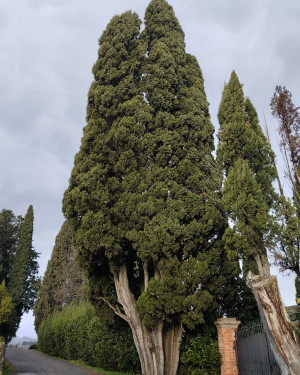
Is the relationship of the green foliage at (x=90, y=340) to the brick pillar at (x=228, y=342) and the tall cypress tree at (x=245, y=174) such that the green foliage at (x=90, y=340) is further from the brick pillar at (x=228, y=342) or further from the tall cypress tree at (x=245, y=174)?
the tall cypress tree at (x=245, y=174)

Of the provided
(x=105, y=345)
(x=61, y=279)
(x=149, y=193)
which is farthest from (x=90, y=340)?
(x=61, y=279)

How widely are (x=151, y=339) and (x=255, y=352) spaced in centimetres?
325

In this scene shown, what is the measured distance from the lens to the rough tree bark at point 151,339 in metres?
9.16

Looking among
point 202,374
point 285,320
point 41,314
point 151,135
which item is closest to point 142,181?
point 151,135

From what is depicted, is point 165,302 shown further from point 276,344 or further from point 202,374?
point 276,344

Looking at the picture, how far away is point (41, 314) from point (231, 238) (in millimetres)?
25199

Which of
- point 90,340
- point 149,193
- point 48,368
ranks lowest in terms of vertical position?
point 48,368

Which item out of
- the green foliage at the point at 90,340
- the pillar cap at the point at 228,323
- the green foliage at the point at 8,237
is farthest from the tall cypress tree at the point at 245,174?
the green foliage at the point at 8,237

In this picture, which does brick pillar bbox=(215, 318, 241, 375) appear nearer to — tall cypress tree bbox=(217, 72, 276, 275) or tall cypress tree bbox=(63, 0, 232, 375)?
tall cypress tree bbox=(63, 0, 232, 375)

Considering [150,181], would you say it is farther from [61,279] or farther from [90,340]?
[61,279]

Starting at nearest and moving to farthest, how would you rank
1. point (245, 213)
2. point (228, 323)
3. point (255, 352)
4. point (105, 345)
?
point (255, 352)
point (245, 213)
point (228, 323)
point (105, 345)

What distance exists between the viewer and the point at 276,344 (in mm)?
4258

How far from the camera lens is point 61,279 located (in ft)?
87.1

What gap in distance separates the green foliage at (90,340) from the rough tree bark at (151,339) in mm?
2141
